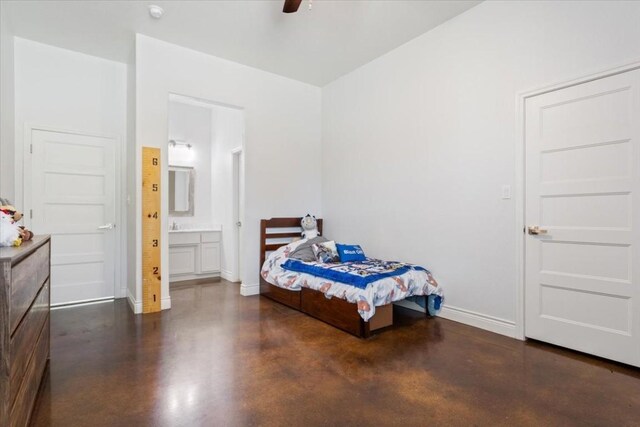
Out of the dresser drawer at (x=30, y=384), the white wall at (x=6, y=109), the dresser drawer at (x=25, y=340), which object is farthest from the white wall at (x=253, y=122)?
the dresser drawer at (x=25, y=340)

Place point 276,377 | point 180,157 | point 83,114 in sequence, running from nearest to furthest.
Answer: point 276,377, point 83,114, point 180,157

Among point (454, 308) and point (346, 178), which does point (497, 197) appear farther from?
point (346, 178)

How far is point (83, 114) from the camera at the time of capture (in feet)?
13.2

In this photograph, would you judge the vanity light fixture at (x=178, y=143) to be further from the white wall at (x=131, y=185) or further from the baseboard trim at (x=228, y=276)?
the baseboard trim at (x=228, y=276)

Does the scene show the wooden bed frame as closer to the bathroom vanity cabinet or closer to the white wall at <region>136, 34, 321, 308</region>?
the white wall at <region>136, 34, 321, 308</region>

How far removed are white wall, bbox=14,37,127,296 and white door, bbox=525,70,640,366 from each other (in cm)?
465

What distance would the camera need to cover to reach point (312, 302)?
3.41 metres

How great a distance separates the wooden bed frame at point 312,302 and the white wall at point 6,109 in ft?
8.75

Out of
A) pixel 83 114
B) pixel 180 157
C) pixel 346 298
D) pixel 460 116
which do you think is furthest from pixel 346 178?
pixel 83 114

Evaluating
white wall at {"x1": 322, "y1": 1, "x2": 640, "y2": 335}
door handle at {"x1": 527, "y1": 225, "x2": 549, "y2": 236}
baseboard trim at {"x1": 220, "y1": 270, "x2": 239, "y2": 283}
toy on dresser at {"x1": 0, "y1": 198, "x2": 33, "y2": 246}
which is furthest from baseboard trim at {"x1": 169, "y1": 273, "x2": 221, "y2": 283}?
door handle at {"x1": 527, "y1": 225, "x2": 549, "y2": 236}

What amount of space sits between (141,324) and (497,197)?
358 centimetres

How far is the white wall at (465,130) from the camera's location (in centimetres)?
254

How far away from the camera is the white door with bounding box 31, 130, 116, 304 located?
150 inches

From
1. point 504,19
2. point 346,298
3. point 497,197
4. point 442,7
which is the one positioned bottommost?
point 346,298
